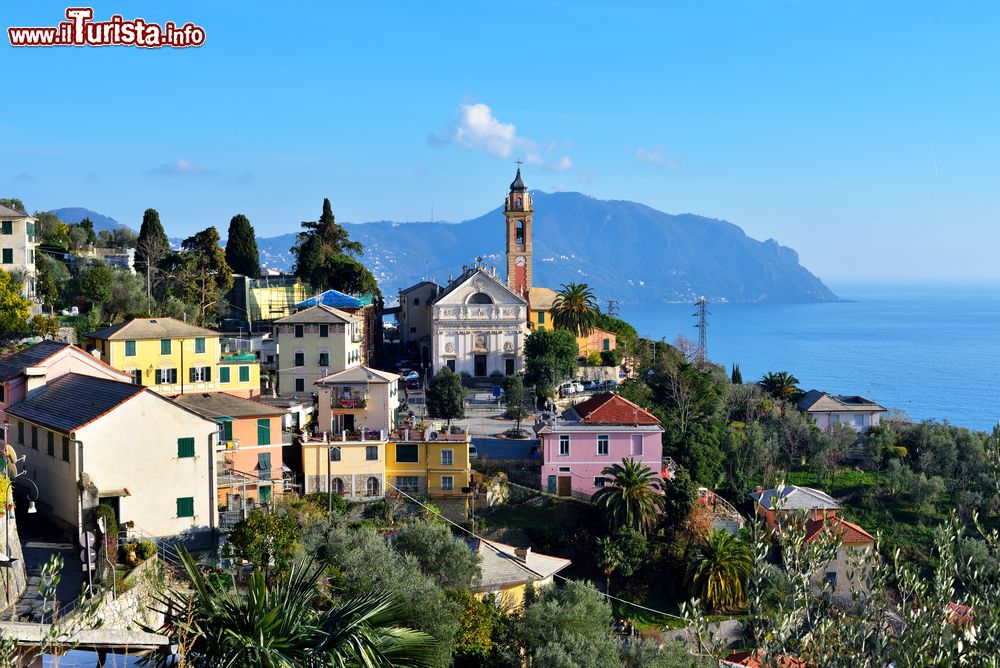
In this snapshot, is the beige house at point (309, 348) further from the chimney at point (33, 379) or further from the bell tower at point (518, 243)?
the bell tower at point (518, 243)

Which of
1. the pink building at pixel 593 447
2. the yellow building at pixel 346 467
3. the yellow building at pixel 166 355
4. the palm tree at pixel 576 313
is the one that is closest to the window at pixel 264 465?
the yellow building at pixel 346 467

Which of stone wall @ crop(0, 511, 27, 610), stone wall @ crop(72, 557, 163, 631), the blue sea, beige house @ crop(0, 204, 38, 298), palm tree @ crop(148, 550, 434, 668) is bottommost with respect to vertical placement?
the blue sea

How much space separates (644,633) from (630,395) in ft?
52.4

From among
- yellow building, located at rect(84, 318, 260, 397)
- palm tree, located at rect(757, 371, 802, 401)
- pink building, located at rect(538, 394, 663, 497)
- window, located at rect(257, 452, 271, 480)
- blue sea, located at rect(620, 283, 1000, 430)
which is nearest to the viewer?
window, located at rect(257, 452, 271, 480)

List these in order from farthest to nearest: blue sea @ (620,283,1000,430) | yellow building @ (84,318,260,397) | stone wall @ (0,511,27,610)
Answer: blue sea @ (620,283,1000,430), yellow building @ (84,318,260,397), stone wall @ (0,511,27,610)

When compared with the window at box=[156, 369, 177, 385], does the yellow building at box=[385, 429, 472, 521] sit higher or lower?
lower

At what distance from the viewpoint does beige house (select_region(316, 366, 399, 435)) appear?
111ft

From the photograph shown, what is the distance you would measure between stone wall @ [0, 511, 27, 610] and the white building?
1313 inches

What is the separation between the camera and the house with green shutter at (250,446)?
28.7 metres

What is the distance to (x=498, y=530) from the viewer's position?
1265 inches

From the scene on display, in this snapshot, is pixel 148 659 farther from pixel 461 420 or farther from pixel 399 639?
pixel 461 420

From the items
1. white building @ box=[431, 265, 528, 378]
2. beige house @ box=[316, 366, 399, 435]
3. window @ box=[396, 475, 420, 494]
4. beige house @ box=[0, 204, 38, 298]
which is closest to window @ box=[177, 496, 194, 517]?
window @ box=[396, 475, 420, 494]

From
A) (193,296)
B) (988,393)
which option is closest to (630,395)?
(193,296)

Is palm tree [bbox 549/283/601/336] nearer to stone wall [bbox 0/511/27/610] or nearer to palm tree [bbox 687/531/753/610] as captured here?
palm tree [bbox 687/531/753/610]
